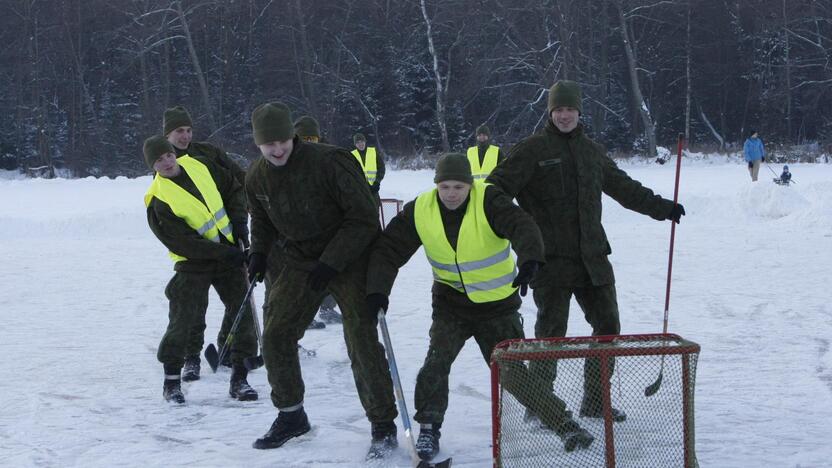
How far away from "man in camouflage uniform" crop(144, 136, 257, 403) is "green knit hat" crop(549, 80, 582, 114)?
2.12 metres

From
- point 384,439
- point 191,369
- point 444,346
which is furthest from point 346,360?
point 444,346

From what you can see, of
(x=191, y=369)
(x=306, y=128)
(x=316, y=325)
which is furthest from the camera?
(x=316, y=325)

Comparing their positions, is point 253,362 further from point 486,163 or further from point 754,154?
point 754,154

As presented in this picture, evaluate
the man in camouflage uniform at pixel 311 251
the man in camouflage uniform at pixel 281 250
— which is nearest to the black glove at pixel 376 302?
the man in camouflage uniform at pixel 311 251

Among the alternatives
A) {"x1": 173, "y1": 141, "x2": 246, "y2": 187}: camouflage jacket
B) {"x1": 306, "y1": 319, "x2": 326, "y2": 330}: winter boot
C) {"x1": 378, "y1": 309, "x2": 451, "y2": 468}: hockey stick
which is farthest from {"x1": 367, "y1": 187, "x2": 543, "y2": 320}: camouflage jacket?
{"x1": 306, "y1": 319, "x2": 326, "y2": 330}: winter boot

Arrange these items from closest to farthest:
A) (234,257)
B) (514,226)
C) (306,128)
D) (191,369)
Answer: (514,226), (234,257), (191,369), (306,128)

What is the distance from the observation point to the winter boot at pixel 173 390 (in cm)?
615

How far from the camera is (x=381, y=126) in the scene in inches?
1614

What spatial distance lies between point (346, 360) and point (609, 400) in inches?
140

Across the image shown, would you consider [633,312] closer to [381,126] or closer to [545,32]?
[545,32]

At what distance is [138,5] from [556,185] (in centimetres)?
3641

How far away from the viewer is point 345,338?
16.4 feet

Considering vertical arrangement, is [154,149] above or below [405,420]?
above

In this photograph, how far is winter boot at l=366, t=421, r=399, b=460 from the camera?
4.85 metres
